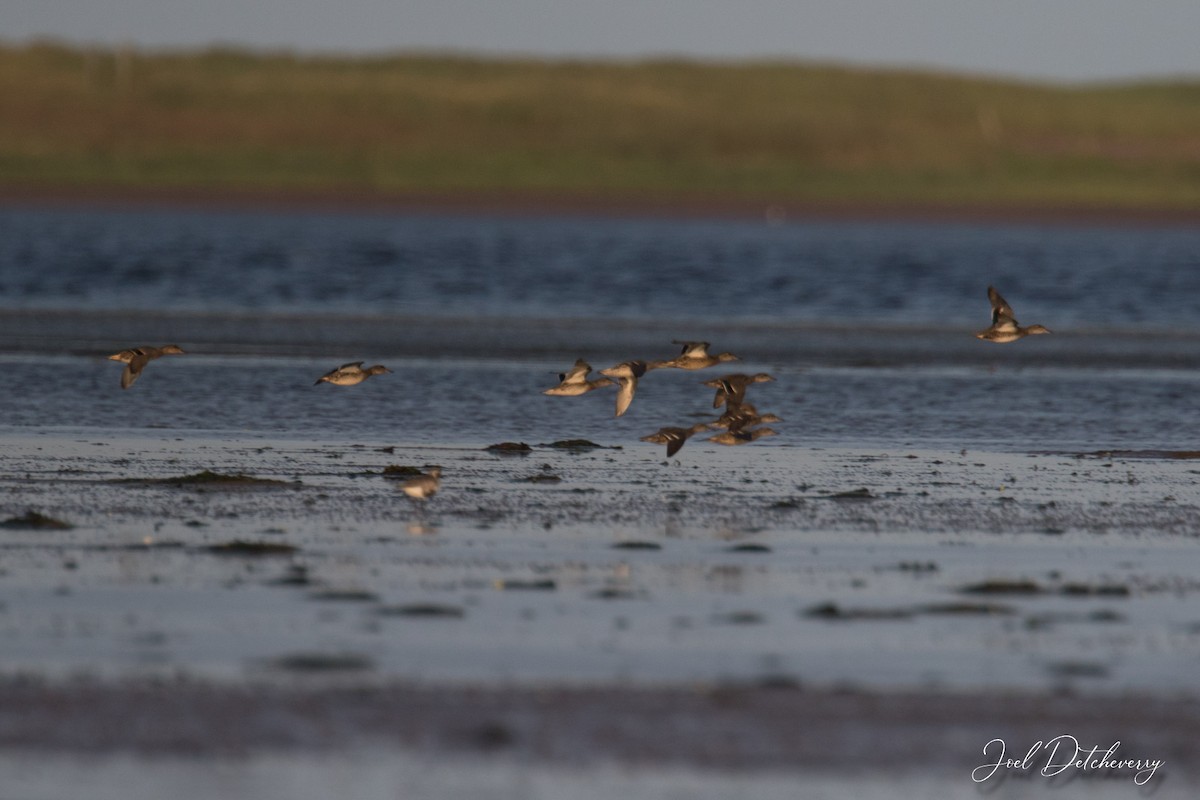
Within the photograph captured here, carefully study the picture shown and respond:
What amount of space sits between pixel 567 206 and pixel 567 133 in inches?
1525

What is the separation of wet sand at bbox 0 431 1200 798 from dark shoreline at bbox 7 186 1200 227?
9327cm

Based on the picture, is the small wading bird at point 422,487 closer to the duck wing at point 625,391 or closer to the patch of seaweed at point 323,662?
the patch of seaweed at point 323,662

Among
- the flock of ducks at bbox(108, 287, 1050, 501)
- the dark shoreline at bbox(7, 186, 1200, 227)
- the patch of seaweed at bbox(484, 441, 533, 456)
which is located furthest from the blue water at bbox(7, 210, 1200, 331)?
the patch of seaweed at bbox(484, 441, 533, 456)

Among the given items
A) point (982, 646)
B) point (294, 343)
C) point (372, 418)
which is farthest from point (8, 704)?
point (294, 343)

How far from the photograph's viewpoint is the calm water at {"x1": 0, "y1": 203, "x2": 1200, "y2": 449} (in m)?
21.6

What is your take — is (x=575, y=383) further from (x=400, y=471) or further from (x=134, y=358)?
(x=134, y=358)

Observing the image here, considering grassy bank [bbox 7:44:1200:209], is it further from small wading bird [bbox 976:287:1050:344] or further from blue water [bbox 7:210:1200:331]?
small wading bird [bbox 976:287:1050:344]

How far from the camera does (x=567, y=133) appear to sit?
6063 inches

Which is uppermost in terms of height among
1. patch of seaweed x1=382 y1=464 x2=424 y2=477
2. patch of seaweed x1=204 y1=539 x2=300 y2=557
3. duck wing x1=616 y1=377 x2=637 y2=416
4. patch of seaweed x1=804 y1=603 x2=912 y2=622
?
duck wing x1=616 y1=377 x2=637 y2=416

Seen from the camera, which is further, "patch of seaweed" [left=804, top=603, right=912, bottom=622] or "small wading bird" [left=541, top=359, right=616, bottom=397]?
"small wading bird" [left=541, top=359, right=616, bottom=397]

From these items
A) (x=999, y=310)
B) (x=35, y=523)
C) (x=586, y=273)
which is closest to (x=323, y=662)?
(x=35, y=523)

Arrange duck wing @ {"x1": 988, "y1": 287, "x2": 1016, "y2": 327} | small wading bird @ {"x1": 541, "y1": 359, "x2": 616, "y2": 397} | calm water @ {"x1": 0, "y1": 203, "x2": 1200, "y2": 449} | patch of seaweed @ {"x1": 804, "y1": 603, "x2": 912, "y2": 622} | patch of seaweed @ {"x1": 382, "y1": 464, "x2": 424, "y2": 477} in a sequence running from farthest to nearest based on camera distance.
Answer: duck wing @ {"x1": 988, "y1": 287, "x2": 1016, "y2": 327} → calm water @ {"x1": 0, "y1": 203, "x2": 1200, "y2": 449} → small wading bird @ {"x1": 541, "y1": 359, "x2": 616, "y2": 397} → patch of seaweed @ {"x1": 382, "y1": 464, "x2": 424, "y2": 477} → patch of seaweed @ {"x1": 804, "y1": 603, "x2": 912, "y2": 622}

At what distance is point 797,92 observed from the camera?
631 ft

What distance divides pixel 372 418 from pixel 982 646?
11377 mm
